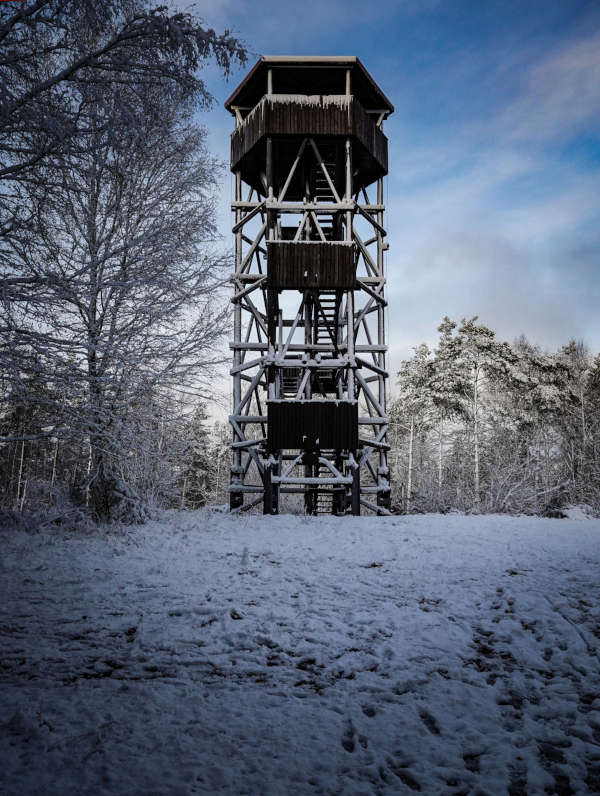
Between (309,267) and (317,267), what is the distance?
228mm

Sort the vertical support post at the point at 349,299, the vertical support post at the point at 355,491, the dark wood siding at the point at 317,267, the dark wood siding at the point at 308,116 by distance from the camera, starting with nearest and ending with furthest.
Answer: the vertical support post at the point at 355,491, the vertical support post at the point at 349,299, the dark wood siding at the point at 317,267, the dark wood siding at the point at 308,116

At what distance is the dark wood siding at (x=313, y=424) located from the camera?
14.1 m

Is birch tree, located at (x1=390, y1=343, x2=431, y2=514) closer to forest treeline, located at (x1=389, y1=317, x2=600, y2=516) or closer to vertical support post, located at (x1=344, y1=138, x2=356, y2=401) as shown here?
forest treeline, located at (x1=389, y1=317, x2=600, y2=516)

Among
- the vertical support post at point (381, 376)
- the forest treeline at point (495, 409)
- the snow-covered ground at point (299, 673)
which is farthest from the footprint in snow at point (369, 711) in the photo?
the forest treeline at point (495, 409)

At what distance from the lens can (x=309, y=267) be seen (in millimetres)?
14625

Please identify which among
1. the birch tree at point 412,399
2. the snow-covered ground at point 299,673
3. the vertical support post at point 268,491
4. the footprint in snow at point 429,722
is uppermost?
the birch tree at point 412,399

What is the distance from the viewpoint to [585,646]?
4.36m

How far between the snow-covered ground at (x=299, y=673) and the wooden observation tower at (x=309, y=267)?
673cm

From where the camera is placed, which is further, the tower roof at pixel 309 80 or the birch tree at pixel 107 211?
the tower roof at pixel 309 80

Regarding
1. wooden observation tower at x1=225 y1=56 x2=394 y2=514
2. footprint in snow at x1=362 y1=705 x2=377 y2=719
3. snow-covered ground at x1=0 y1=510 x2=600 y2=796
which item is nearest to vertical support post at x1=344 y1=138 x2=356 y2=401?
wooden observation tower at x1=225 y1=56 x2=394 y2=514

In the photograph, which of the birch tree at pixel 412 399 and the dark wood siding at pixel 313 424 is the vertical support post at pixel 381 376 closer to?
the dark wood siding at pixel 313 424

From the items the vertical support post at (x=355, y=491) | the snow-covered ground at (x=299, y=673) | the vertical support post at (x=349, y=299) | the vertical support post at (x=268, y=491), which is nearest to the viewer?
the snow-covered ground at (x=299, y=673)

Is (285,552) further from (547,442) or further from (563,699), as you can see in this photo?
(547,442)

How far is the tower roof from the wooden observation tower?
0.04 m
